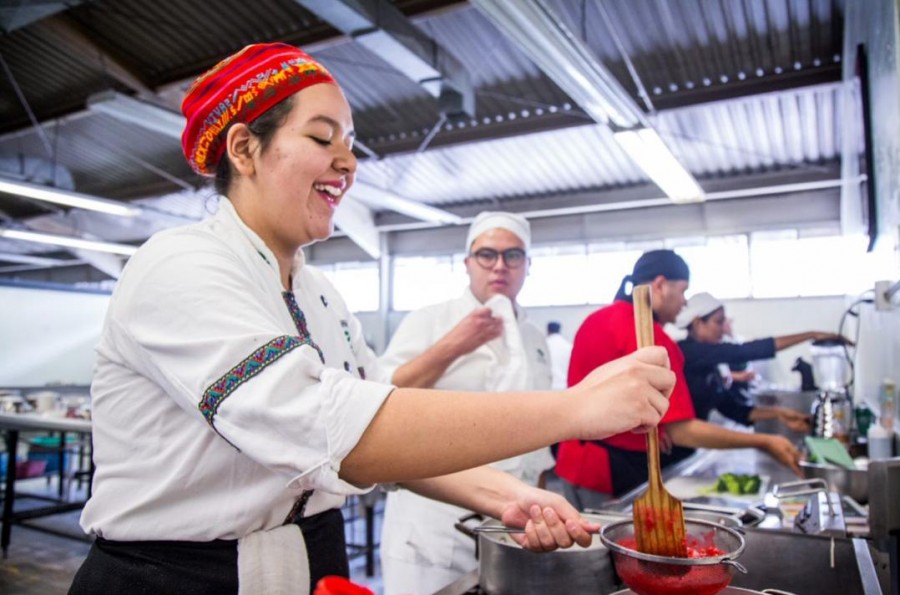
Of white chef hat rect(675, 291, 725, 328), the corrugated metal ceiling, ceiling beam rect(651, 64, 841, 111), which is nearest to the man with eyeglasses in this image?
white chef hat rect(675, 291, 725, 328)

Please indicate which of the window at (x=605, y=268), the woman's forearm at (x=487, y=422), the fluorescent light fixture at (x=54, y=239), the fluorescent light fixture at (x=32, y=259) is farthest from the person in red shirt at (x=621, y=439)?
the fluorescent light fixture at (x=32, y=259)

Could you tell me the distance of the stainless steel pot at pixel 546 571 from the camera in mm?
1003

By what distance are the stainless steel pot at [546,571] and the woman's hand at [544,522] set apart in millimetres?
16

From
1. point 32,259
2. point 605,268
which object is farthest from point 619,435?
point 32,259

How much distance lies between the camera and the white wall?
6.49 metres

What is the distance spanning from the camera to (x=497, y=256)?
2.21m

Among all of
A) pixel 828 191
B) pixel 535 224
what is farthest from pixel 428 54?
pixel 828 191

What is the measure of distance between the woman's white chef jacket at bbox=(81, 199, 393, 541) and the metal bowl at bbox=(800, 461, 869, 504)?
1609 millimetres

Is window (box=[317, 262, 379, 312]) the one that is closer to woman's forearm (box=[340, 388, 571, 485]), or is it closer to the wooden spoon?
the wooden spoon

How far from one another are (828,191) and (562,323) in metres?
4.08

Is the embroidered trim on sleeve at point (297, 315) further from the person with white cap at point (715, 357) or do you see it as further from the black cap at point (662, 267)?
the person with white cap at point (715, 357)

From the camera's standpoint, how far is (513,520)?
113cm

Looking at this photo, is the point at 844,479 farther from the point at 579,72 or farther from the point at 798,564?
the point at 579,72

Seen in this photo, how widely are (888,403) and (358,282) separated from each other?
10526 millimetres
